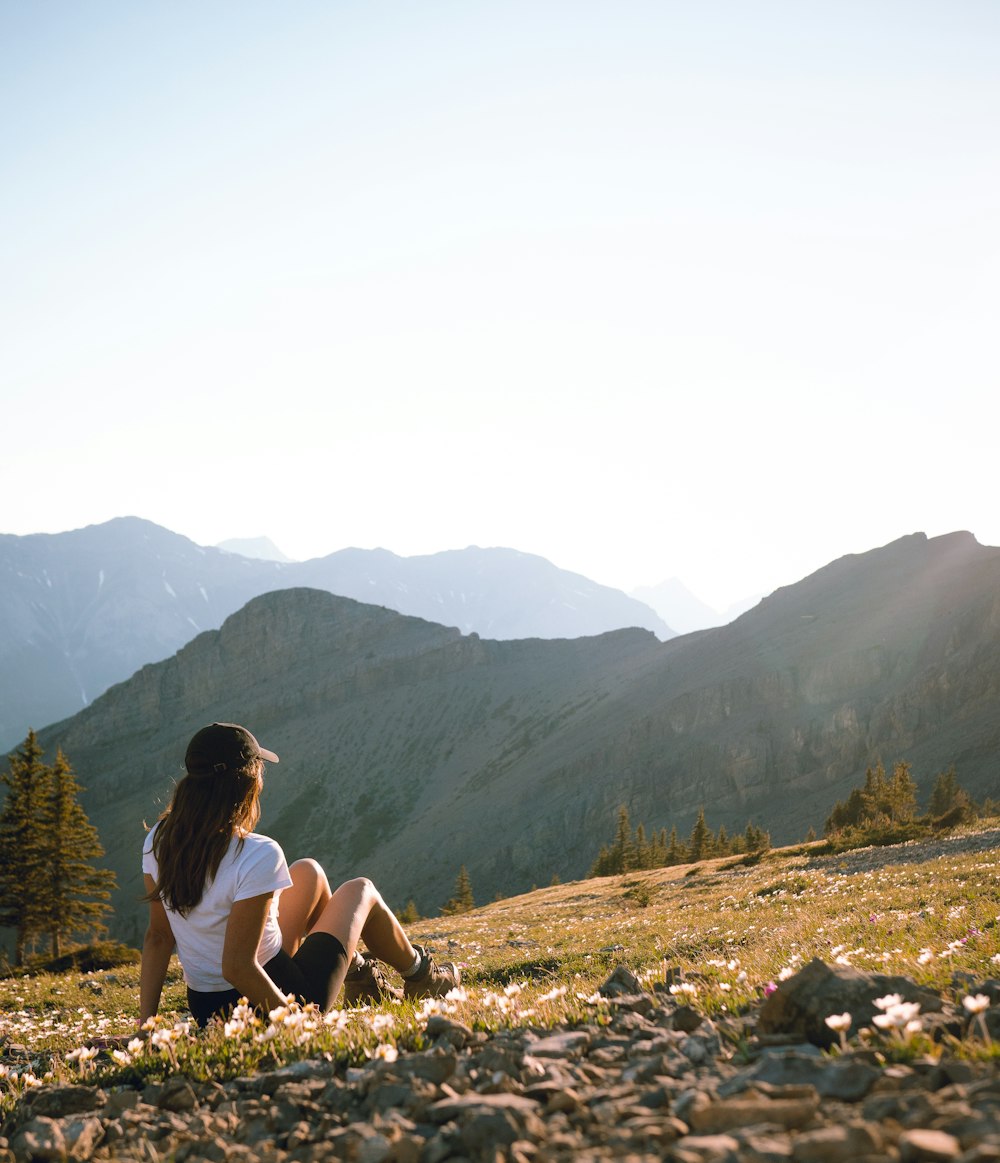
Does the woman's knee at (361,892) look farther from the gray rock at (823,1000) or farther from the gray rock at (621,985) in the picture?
the gray rock at (823,1000)

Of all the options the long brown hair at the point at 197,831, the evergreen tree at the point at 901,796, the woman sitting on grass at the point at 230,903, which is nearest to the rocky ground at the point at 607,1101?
the woman sitting on grass at the point at 230,903

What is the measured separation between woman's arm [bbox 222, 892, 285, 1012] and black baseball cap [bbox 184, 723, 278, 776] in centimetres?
95

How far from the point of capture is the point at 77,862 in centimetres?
3897

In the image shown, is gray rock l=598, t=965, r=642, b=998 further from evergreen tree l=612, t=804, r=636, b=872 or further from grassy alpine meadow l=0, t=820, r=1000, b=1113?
evergreen tree l=612, t=804, r=636, b=872

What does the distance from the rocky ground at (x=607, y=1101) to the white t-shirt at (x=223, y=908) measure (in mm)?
1411

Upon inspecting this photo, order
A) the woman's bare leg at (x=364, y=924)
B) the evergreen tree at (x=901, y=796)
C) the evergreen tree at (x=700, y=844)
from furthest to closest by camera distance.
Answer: the evergreen tree at (x=700, y=844) < the evergreen tree at (x=901, y=796) < the woman's bare leg at (x=364, y=924)

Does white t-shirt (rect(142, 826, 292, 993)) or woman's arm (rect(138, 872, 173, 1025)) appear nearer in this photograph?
white t-shirt (rect(142, 826, 292, 993))

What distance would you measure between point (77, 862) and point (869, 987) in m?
42.7

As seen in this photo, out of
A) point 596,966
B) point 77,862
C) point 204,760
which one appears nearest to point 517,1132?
point 204,760

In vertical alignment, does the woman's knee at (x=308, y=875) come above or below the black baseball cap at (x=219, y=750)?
below

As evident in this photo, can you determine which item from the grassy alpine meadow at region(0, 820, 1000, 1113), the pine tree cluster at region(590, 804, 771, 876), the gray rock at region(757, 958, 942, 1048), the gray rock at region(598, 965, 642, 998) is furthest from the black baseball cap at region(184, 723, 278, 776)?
the pine tree cluster at region(590, 804, 771, 876)

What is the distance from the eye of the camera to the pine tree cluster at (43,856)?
37.4 meters

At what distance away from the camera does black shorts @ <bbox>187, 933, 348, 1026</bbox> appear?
19.2 ft

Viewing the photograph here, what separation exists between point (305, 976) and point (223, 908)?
867 millimetres
